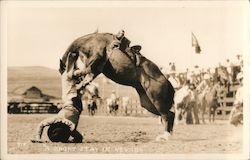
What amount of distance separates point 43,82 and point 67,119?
0.15 m

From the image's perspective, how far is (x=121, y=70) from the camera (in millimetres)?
1756

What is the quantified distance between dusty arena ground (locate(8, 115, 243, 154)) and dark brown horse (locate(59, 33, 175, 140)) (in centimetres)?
4

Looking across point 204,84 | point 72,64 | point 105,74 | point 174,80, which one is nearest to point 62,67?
point 72,64

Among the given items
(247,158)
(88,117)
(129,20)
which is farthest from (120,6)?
(247,158)

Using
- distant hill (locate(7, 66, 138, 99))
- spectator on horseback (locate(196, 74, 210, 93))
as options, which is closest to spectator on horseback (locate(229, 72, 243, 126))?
spectator on horseback (locate(196, 74, 210, 93))

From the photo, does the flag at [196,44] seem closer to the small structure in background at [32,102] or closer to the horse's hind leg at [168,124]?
the horse's hind leg at [168,124]

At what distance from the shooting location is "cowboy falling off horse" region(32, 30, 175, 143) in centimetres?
174

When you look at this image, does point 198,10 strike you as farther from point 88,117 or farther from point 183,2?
point 88,117

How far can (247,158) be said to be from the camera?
Result: 69.6 inches

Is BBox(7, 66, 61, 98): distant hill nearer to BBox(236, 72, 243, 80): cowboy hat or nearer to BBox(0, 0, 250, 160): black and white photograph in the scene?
BBox(0, 0, 250, 160): black and white photograph

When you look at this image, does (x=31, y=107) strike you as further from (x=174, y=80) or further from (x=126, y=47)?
(x=174, y=80)

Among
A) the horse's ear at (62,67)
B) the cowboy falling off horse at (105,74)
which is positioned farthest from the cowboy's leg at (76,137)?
the horse's ear at (62,67)

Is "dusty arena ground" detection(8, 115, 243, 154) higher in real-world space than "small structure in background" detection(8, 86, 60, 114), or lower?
lower

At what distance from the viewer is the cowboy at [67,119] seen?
1738 millimetres
